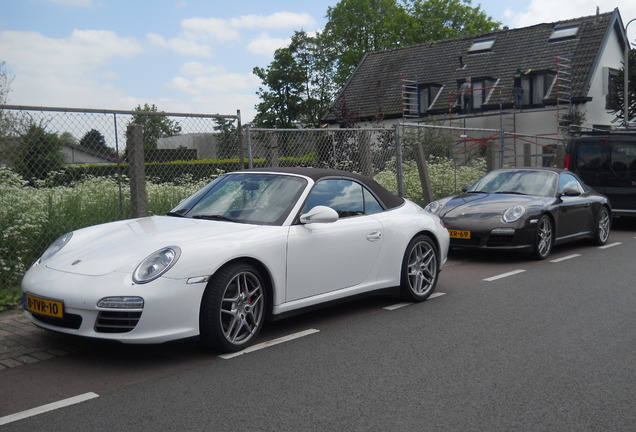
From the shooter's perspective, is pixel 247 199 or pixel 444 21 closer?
pixel 247 199

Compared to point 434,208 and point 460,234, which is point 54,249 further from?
point 434,208

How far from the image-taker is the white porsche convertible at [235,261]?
4641mm

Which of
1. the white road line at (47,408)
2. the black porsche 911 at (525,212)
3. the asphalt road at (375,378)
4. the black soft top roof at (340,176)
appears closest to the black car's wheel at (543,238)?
the black porsche 911 at (525,212)

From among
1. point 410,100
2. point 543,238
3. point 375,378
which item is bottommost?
point 375,378

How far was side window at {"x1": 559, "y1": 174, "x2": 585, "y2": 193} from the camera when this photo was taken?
1066cm

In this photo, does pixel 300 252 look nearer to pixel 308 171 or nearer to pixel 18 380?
pixel 308 171

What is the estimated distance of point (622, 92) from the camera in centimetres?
3159

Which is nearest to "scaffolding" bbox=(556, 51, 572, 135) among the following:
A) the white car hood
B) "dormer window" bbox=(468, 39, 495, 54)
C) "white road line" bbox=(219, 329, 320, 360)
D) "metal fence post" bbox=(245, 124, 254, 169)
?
"dormer window" bbox=(468, 39, 495, 54)

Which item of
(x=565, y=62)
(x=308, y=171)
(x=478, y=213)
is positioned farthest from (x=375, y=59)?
(x=308, y=171)

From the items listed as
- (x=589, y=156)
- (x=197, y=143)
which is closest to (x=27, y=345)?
(x=197, y=143)

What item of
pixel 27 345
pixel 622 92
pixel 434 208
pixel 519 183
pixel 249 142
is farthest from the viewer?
pixel 622 92

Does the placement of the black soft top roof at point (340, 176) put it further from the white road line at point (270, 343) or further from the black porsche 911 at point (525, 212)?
the black porsche 911 at point (525, 212)

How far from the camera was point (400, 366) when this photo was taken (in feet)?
15.7

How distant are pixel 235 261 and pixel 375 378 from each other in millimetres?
1369
